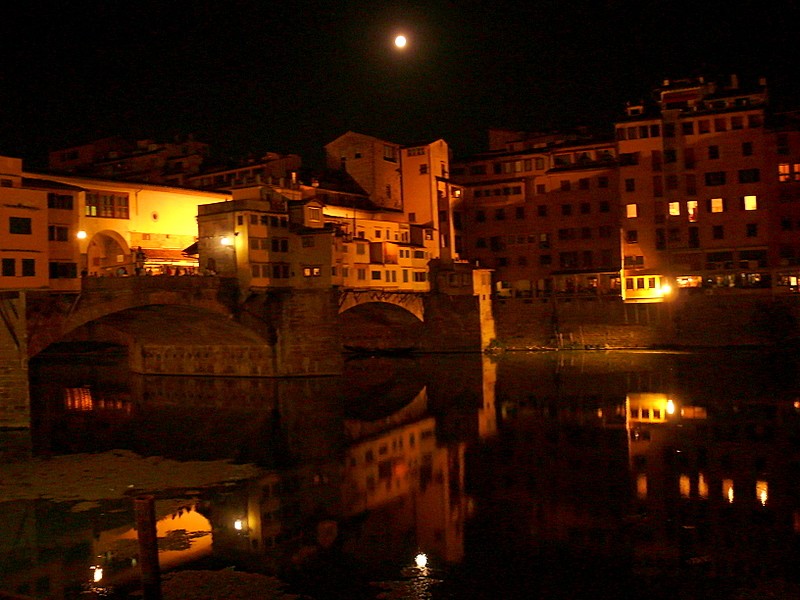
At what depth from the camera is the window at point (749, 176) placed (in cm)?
5759

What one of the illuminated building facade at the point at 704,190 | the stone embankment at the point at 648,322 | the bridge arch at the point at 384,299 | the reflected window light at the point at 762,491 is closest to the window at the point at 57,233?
the bridge arch at the point at 384,299

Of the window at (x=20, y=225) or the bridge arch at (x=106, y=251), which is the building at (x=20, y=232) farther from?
the bridge arch at (x=106, y=251)

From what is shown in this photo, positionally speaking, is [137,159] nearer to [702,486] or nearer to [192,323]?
[192,323]

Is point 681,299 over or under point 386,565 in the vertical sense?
over

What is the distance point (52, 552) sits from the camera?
15875 millimetres

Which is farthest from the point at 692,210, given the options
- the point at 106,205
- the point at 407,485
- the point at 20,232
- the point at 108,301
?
the point at 20,232

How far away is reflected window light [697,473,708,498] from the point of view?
18.5 metres

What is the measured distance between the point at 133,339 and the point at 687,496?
37319 millimetres

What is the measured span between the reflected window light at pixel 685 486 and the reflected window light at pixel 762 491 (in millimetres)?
1489

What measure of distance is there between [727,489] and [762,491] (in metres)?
0.76

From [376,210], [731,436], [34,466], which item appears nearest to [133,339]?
[376,210]

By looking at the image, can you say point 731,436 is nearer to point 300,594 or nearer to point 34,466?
point 300,594

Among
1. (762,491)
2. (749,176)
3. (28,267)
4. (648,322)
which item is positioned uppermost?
(749,176)

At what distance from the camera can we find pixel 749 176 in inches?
2274
